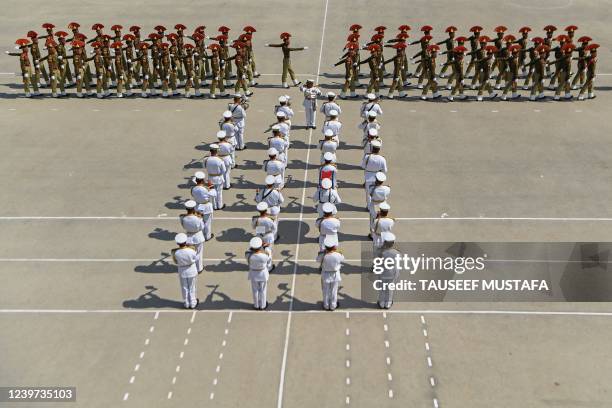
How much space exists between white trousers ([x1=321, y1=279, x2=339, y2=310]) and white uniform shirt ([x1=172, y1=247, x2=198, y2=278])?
321 cm

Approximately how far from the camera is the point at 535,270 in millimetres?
17953

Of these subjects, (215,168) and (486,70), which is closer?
(215,168)

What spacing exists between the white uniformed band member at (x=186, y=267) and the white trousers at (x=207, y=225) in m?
2.90

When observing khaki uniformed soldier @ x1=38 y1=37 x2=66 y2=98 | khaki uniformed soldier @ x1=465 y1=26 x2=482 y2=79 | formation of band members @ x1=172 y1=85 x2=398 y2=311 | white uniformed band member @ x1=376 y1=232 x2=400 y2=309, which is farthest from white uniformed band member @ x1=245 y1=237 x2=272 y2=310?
khaki uniformed soldier @ x1=38 y1=37 x2=66 y2=98

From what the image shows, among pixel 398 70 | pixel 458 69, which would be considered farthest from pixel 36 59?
pixel 458 69

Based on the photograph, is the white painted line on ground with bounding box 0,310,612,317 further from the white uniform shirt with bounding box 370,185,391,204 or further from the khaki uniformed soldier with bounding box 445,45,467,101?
the khaki uniformed soldier with bounding box 445,45,467,101

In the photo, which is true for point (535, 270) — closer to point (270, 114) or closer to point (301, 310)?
point (301, 310)

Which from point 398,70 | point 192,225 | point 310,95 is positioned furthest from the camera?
point 398,70

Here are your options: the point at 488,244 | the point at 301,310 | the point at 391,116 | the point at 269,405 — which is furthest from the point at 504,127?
the point at 269,405

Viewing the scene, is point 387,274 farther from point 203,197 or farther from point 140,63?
point 140,63

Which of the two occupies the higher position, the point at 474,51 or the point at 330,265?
the point at 474,51

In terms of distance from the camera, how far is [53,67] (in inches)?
1165

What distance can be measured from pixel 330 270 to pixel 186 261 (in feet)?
11.5

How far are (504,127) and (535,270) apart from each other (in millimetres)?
10296
